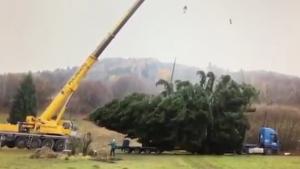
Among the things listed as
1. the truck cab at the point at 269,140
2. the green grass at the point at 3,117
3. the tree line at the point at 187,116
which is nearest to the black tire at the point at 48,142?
the green grass at the point at 3,117

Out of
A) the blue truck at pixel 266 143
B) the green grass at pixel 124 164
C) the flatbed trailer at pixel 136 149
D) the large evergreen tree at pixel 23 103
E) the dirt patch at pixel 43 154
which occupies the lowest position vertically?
the green grass at pixel 124 164

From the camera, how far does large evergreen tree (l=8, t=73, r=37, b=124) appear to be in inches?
705

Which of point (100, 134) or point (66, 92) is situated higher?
point (66, 92)

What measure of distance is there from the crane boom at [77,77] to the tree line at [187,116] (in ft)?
6.59

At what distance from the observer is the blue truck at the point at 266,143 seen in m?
20.7

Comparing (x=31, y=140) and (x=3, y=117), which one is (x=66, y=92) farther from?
(x=3, y=117)

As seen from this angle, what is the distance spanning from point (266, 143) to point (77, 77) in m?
7.83

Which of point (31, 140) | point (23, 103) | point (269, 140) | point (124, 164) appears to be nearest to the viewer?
point (124, 164)

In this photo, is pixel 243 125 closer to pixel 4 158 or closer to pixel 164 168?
pixel 164 168

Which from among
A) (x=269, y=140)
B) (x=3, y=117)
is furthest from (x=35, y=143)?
(x=269, y=140)

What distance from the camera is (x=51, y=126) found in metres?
16.9

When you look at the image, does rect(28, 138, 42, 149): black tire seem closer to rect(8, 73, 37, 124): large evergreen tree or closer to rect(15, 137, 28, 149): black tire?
rect(15, 137, 28, 149): black tire

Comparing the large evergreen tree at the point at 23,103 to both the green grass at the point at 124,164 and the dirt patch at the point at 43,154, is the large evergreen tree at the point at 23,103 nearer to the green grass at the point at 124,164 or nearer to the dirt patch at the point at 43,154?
the green grass at the point at 124,164

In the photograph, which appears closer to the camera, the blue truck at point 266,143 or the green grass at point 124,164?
the green grass at point 124,164
